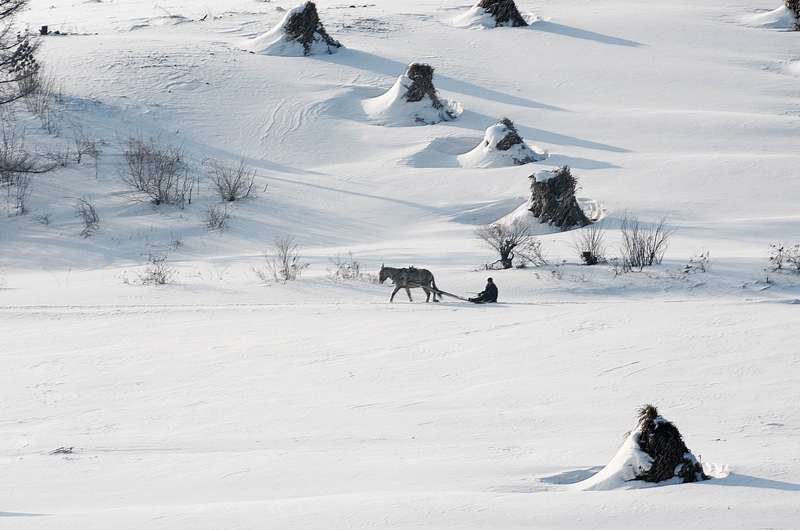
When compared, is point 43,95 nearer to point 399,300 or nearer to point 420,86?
point 420,86

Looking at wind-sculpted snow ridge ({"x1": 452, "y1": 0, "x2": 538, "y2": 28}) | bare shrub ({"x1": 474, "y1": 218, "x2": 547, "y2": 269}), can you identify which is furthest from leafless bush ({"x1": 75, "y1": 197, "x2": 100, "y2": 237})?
wind-sculpted snow ridge ({"x1": 452, "y1": 0, "x2": 538, "y2": 28})

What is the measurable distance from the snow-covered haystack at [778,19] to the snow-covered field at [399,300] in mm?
553

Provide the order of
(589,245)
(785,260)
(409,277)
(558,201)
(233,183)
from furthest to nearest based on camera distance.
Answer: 1. (233,183)
2. (558,201)
3. (589,245)
4. (785,260)
5. (409,277)

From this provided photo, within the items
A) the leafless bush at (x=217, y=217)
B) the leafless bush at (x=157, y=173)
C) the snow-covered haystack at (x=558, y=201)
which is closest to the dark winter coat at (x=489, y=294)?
the snow-covered haystack at (x=558, y=201)

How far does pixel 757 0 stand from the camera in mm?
40031

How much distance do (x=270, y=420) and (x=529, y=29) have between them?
97.5 ft

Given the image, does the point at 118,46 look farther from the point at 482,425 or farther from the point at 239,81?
the point at 482,425


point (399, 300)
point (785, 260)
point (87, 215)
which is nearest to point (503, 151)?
point (785, 260)

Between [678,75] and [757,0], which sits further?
[757,0]

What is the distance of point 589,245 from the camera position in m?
16.3

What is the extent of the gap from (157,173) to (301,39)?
12010 mm

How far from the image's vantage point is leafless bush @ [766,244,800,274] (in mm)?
14742

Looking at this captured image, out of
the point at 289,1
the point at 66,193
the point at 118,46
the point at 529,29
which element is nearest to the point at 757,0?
the point at 529,29

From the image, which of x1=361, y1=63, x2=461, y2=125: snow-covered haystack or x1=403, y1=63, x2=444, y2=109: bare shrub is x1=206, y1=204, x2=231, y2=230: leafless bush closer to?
x1=361, y1=63, x2=461, y2=125: snow-covered haystack
